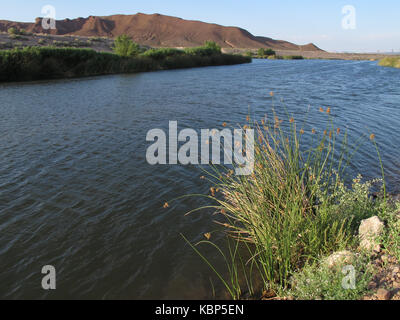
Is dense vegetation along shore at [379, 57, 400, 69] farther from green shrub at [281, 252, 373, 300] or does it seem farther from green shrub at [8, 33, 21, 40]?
green shrub at [8, 33, 21, 40]

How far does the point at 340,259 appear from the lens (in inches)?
125

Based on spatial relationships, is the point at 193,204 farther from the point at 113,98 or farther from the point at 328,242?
the point at 113,98

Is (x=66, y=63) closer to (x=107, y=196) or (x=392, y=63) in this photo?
(x=107, y=196)

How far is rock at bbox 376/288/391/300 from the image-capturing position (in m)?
2.66

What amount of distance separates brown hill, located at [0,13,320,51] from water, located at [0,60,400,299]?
10542 centimetres

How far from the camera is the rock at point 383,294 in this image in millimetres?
2658

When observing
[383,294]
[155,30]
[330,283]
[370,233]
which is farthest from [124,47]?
[155,30]

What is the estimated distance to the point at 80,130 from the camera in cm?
1009

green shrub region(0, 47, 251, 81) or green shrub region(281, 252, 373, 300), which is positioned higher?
green shrub region(0, 47, 251, 81)

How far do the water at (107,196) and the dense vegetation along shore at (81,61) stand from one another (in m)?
11.1

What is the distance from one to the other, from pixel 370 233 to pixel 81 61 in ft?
94.1

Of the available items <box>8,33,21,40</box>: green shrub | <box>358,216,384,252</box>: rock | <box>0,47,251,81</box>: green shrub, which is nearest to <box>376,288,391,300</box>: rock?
<box>358,216,384,252</box>: rock
